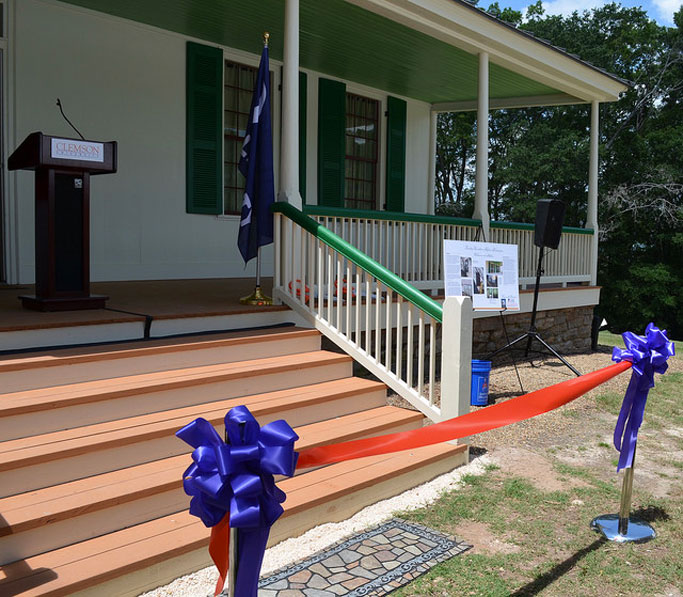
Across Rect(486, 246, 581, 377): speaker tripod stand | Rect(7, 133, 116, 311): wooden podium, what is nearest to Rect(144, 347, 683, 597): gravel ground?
Rect(486, 246, 581, 377): speaker tripod stand

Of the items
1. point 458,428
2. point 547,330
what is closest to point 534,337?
point 547,330

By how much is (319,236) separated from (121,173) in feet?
10.4

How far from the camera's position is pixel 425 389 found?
677 centimetres

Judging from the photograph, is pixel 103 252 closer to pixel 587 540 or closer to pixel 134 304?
pixel 134 304

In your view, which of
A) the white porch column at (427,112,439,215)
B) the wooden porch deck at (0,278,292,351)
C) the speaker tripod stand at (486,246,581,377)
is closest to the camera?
the wooden porch deck at (0,278,292,351)

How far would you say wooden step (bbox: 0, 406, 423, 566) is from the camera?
2.85 m

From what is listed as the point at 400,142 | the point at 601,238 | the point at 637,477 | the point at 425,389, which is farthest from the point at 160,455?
the point at 601,238

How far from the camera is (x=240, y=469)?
1.79 metres

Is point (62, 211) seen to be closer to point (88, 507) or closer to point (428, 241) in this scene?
point (88, 507)

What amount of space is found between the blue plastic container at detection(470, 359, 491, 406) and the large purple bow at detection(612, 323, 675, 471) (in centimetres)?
261

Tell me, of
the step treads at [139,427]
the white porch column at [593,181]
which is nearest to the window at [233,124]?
the step treads at [139,427]

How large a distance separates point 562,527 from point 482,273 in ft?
10.8

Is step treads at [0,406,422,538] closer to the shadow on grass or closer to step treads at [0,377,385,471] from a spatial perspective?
step treads at [0,377,385,471]

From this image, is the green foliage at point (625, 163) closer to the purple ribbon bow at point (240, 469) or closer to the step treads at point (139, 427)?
the step treads at point (139, 427)
